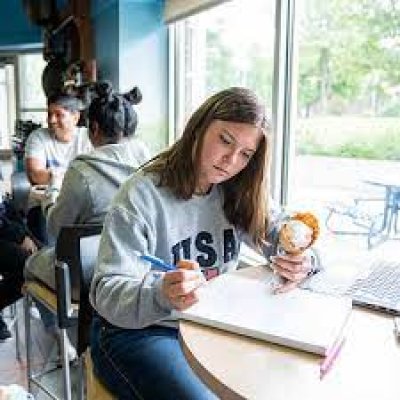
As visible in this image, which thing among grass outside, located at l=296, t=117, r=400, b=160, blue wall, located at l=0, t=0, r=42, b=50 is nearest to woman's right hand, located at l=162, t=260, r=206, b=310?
grass outside, located at l=296, t=117, r=400, b=160

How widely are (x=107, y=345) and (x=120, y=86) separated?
2500 mm

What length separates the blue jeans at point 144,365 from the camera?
1.08 metres

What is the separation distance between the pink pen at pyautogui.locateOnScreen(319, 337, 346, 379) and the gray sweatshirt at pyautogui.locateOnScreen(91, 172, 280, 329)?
1.00ft

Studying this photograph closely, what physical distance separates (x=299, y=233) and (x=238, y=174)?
28 centimetres

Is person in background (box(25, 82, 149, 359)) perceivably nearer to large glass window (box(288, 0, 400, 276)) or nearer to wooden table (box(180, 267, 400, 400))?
large glass window (box(288, 0, 400, 276))

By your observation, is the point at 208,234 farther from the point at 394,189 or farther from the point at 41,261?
the point at 394,189

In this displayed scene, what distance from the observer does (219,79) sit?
309cm

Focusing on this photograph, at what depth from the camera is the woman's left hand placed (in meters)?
1.22

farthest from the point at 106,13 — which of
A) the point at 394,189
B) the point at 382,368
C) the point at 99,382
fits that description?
the point at 382,368

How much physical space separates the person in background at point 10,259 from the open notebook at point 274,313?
1.67 meters

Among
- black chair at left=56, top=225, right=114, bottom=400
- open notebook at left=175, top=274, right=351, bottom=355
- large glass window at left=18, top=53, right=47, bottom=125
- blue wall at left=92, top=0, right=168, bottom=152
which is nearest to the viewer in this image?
open notebook at left=175, top=274, right=351, bottom=355

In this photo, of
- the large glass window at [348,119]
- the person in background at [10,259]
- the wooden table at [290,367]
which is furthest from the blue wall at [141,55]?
the wooden table at [290,367]

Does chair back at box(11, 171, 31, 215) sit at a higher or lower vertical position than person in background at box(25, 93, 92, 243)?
lower

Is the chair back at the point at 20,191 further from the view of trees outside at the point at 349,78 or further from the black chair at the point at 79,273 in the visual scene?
the view of trees outside at the point at 349,78
